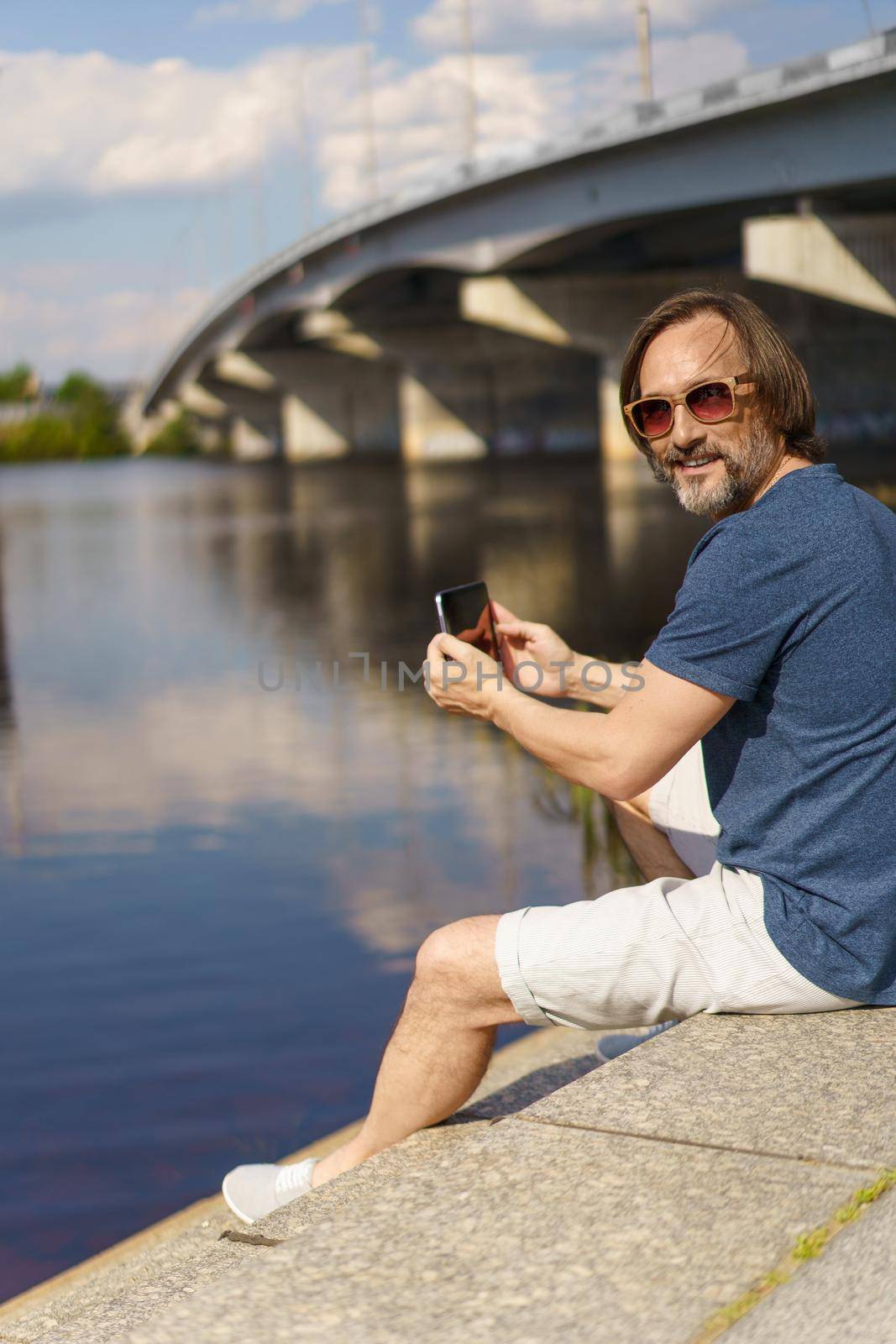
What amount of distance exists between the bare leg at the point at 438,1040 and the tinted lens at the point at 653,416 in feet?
3.23

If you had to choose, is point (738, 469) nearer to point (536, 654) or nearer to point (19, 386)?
point (536, 654)

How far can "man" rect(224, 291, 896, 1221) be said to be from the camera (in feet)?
9.78

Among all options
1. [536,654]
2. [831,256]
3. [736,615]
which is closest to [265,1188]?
[536,654]

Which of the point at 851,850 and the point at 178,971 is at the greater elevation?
the point at 851,850

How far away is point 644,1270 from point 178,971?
383 cm

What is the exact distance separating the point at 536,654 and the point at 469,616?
13.5 inches

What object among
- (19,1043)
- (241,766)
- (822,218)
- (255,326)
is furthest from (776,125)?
(255,326)

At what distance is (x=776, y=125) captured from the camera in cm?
2252

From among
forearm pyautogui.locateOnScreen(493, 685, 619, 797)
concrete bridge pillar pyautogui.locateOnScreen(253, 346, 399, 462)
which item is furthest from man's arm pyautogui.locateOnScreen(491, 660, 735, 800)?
concrete bridge pillar pyautogui.locateOnScreen(253, 346, 399, 462)

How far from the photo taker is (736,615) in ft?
9.71

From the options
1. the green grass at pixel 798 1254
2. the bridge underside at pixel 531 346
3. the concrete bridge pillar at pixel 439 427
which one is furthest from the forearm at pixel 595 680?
the concrete bridge pillar at pixel 439 427

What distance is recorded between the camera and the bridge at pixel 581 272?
881 inches

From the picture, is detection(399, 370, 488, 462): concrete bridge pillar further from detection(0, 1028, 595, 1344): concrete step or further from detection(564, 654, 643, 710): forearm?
detection(0, 1028, 595, 1344): concrete step

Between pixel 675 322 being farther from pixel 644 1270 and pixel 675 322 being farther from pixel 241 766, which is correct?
pixel 241 766
